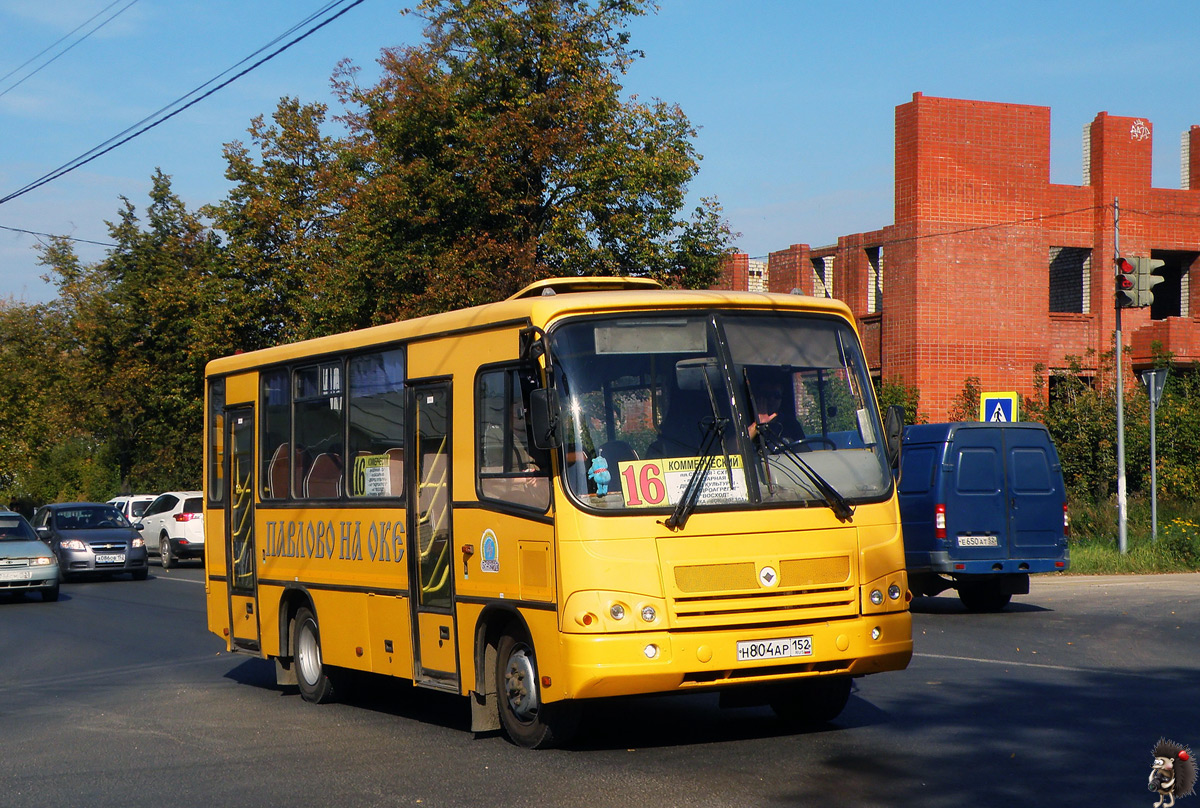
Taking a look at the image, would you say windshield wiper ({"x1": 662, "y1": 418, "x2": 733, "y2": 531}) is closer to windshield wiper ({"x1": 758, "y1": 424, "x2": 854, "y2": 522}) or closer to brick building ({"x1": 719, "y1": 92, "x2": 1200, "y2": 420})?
windshield wiper ({"x1": 758, "y1": 424, "x2": 854, "y2": 522})

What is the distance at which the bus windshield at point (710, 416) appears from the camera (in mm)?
8492

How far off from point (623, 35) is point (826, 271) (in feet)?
37.2

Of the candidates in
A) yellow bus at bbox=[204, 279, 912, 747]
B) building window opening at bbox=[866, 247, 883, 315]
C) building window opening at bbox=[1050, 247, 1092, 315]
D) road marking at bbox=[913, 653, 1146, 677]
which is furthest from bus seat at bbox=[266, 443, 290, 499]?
building window opening at bbox=[1050, 247, 1092, 315]

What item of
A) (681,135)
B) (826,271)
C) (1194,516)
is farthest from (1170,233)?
(681,135)

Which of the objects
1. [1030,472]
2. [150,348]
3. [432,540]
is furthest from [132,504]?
[432,540]

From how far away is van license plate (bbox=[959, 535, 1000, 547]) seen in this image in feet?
59.0

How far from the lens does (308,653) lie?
12.0 m

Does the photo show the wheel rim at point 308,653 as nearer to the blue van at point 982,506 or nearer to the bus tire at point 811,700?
the bus tire at point 811,700

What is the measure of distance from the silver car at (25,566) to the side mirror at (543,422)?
18539 millimetres

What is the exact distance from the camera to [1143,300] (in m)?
23.5

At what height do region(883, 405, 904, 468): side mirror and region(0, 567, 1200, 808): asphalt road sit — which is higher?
region(883, 405, 904, 468): side mirror

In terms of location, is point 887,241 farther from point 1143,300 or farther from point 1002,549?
point 1002,549

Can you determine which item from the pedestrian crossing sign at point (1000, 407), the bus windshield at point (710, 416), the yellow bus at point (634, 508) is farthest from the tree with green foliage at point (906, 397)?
the bus windshield at point (710, 416)

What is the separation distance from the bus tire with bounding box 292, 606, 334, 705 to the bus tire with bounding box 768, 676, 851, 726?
3.96 meters
